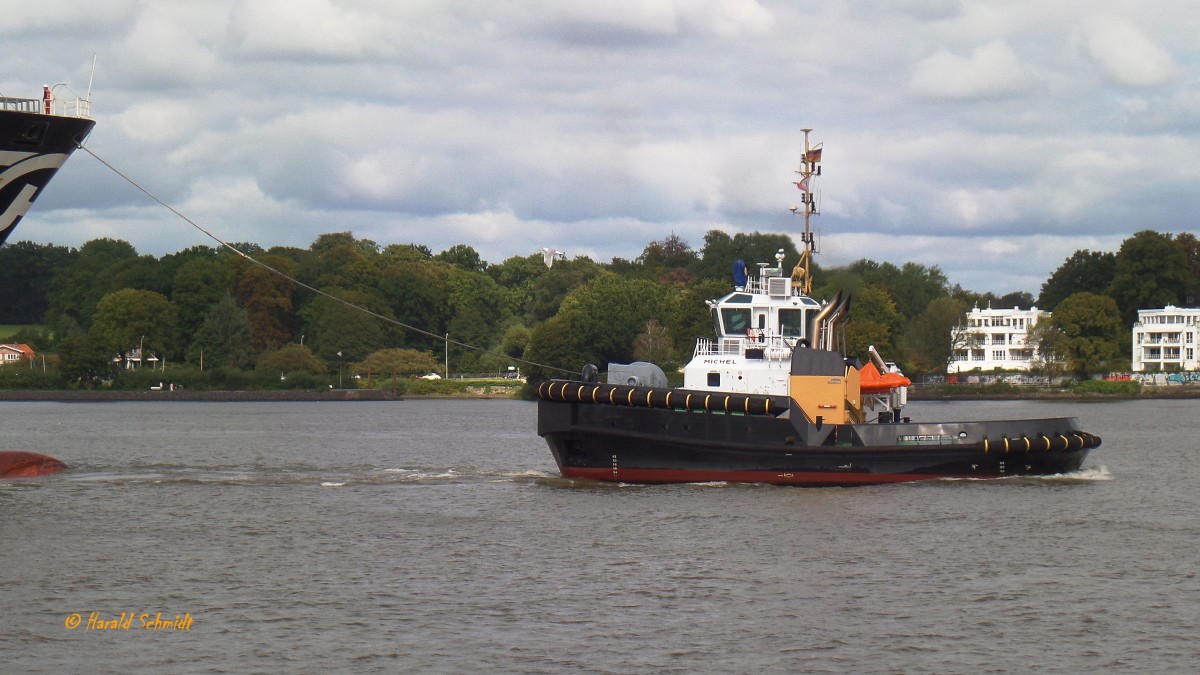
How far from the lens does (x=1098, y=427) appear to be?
195ft

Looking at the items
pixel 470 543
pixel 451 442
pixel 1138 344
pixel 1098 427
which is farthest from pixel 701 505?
pixel 1138 344

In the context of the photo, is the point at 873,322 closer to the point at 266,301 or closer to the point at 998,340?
the point at 998,340

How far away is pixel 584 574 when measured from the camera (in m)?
19.8

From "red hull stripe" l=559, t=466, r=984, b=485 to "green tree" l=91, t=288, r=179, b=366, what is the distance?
294 ft

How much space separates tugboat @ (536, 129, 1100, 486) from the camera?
89.4ft

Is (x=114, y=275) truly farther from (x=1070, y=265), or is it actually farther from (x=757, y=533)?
(x=757, y=533)

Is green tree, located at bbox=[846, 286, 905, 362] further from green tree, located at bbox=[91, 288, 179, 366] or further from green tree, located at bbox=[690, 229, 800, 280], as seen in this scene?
green tree, located at bbox=[91, 288, 179, 366]

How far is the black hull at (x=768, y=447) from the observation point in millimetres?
27266

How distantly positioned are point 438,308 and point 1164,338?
63.7 meters

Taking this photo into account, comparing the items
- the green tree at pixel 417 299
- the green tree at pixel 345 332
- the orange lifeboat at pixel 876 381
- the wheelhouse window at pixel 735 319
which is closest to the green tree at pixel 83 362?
the green tree at pixel 345 332

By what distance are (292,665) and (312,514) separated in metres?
11.4

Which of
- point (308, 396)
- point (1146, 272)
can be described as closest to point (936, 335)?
point (1146, 272)

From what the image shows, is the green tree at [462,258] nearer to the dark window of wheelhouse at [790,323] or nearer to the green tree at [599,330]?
the green tree at [599,330]

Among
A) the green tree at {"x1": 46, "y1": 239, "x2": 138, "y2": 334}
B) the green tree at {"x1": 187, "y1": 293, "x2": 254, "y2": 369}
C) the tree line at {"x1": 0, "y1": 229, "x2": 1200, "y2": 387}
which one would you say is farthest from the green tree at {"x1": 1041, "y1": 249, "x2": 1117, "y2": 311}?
the green tree at {"x1": 46, "y1": 239, "x2": 138, "y2": 334}
